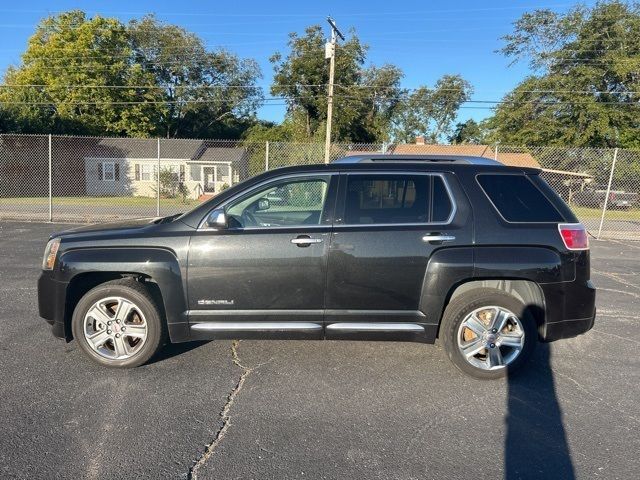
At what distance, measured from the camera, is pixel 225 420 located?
322 cm

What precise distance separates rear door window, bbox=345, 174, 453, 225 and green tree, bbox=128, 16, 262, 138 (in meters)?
48.2

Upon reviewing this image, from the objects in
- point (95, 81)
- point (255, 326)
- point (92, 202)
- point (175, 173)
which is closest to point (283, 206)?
point (255, 326)

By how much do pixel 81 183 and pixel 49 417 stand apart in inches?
1448

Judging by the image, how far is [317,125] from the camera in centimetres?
4588

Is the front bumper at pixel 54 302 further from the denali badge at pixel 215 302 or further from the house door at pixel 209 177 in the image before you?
the house door at pixel 209 177

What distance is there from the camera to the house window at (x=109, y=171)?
119ft

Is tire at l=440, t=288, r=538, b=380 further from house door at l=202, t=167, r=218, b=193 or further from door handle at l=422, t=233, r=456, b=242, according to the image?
house door at l=202, t=167, r=218, b=193

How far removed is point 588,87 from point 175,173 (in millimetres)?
29375

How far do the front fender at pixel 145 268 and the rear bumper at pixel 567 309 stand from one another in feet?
9.71

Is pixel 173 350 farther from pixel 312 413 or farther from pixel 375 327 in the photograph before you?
pixel 375 327

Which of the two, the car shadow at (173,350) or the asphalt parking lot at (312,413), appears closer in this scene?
the asphalt parking lot at (312,413)

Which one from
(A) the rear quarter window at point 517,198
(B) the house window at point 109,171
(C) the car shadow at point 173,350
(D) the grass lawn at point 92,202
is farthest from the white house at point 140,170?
(A) the rear quarter window at point 517,198

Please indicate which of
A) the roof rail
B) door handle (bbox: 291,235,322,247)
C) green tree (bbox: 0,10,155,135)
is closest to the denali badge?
door handle (bbox: 291,235,322,247)

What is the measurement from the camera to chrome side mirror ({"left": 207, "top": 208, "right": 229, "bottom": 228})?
12.3 ft
